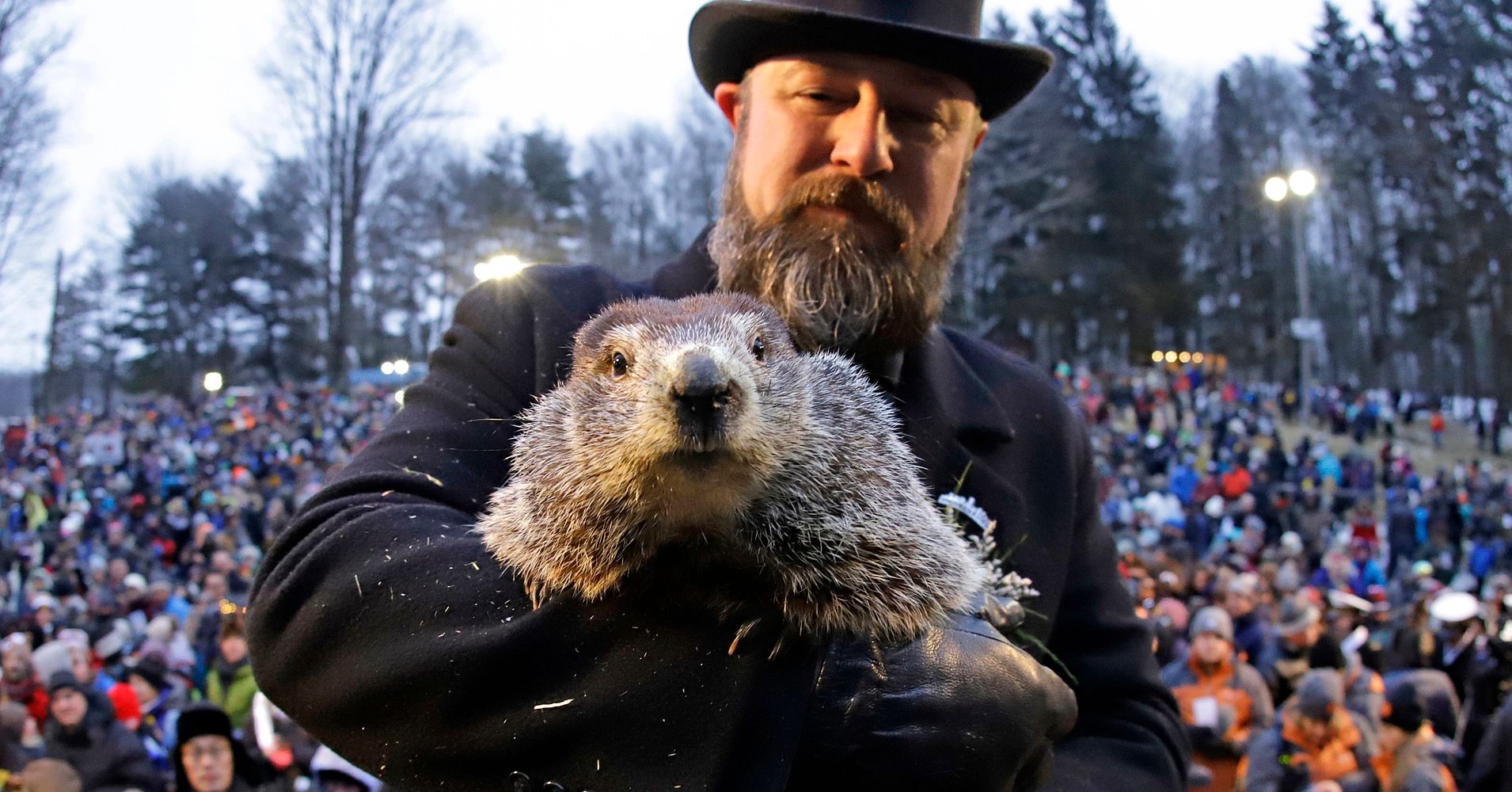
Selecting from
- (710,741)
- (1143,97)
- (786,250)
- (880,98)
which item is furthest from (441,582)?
(1143,97)

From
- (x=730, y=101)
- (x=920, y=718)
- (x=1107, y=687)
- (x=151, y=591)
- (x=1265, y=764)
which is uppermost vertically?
(x=730, y=101)

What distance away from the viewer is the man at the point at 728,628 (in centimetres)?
158

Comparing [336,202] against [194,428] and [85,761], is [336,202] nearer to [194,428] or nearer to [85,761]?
[194,428]

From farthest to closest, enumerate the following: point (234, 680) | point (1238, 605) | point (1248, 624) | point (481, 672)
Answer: point (1238, 605) < point (1248, 624) < point (234, 680) < point (481, 672)

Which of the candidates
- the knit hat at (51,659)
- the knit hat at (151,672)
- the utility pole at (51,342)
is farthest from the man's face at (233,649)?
the utility pole at (51,342)

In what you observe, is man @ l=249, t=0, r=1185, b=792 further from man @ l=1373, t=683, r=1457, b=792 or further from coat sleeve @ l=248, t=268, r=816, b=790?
man @ l=1373, t=683, r=1457, b=792

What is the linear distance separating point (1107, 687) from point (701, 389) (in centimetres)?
151

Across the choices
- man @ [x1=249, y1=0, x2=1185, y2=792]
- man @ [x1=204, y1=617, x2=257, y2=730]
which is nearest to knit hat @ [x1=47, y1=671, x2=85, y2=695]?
man @ [x1=204, y1=617, x2=257, y2=730]

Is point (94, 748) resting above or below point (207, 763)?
below

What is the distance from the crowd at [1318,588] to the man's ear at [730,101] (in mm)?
5315

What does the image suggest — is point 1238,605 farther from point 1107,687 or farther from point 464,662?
point 464,662

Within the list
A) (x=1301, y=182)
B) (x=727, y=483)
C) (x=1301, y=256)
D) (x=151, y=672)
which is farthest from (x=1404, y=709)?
→ (x=1301, y=256)

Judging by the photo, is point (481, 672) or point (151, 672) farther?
point (151, 672)

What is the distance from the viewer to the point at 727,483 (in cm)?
157
